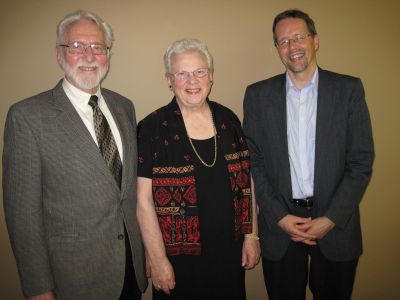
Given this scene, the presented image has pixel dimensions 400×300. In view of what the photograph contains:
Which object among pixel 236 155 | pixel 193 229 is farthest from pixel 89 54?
pixel 193 229

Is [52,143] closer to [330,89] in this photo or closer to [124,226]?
[124,226]

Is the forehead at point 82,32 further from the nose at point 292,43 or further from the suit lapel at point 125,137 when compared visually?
the nose at point 292,43

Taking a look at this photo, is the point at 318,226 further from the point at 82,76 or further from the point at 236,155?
the point at 82,76

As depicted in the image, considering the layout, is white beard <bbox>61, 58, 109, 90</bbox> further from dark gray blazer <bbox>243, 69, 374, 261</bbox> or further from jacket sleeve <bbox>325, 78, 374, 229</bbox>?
jacket sleeve <bbox>325, 78, 374, 229</bbox>

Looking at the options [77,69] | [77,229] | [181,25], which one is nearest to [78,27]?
[77,69]

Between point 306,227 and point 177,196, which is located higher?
point 177,196

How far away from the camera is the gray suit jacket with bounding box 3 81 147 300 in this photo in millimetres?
1369

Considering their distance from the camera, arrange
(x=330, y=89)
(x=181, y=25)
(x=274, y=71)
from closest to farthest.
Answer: (x=330, y=89) < (x=181, y=25) < (x=274, y=71)

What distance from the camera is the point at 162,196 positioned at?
1635 mm

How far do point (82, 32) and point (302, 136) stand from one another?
4.59 feet

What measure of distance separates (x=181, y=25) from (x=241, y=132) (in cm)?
97

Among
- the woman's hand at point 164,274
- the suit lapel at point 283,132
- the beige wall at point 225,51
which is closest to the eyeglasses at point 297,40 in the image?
the suit lapel at point 283,132

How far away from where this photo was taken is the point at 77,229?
1.45m

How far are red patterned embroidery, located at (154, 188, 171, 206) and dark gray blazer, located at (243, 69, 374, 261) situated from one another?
59 centimetres
